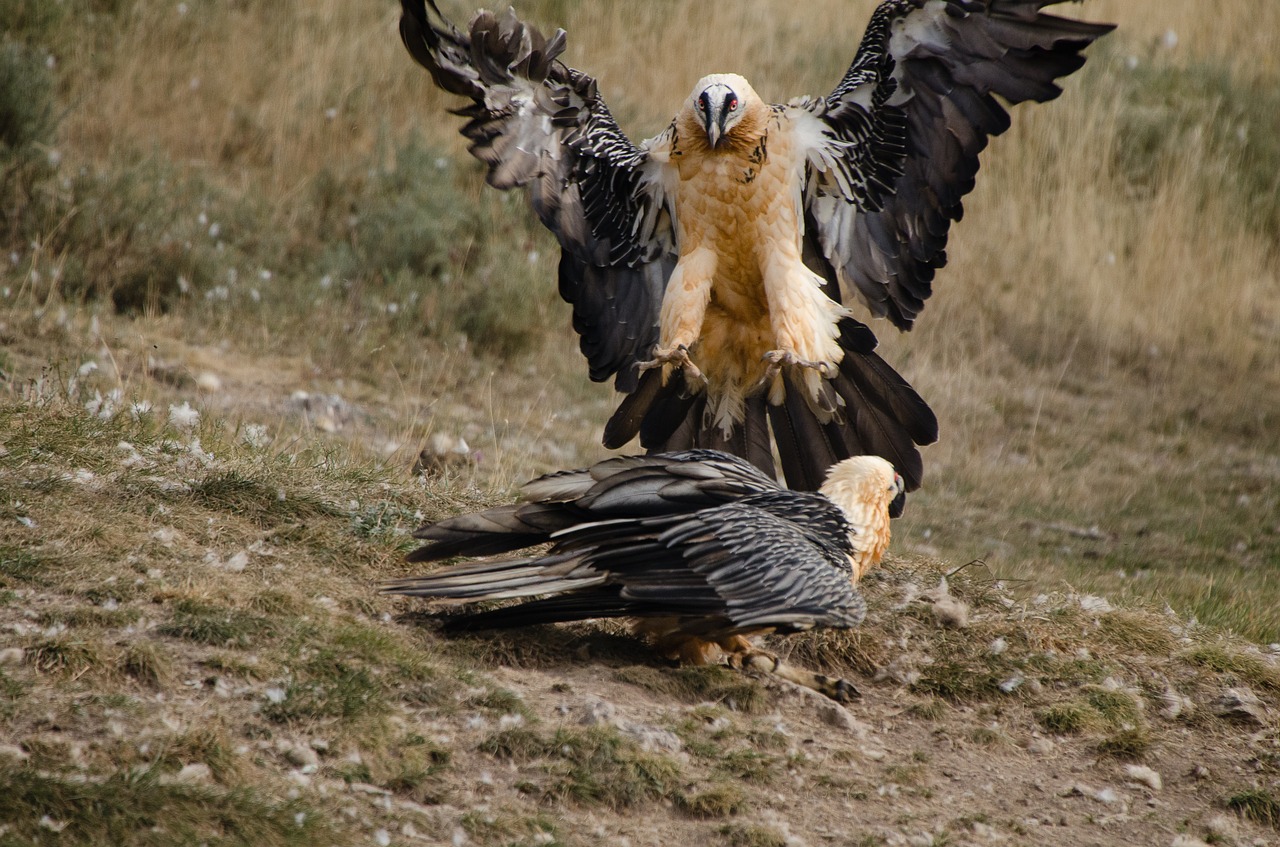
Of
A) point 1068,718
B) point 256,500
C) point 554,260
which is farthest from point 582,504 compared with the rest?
point 554,260

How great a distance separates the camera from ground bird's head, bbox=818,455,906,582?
425cm

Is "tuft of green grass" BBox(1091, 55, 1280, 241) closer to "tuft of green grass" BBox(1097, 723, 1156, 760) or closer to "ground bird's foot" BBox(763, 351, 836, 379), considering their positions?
"ground bird's foot" BBox(763, 351, 836, 379)

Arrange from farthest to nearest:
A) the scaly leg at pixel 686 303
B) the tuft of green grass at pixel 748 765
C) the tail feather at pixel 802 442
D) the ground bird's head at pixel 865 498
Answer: the tail feather at pixel 802 442, the scaly leg at pixel 686 303, the ground bird's head at pixel 865 498, the tuft of green grass at pixel 748 765

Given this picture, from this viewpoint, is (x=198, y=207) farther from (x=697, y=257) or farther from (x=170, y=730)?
(x=170, y=730)

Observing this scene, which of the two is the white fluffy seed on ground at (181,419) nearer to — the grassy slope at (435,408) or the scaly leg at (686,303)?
the grassy slope at (435,408)

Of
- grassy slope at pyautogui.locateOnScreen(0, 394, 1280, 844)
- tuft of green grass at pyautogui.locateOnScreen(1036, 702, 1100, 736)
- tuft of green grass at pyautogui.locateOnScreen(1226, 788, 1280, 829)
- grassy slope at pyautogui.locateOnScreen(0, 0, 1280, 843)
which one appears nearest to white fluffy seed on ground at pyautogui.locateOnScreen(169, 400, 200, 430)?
grassy slope at pyautogui.locateOnScreen(0, 0, 1280, 843)

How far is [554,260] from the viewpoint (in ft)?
31.3

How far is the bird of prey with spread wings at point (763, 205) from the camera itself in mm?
5090

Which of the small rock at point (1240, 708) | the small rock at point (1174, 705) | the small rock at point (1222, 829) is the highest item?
the small rock at point (1240, 708)

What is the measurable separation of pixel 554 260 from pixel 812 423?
4.50 m

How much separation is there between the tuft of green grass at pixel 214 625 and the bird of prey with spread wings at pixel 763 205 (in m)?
1.91

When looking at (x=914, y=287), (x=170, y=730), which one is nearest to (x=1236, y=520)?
(x=914, y=287)

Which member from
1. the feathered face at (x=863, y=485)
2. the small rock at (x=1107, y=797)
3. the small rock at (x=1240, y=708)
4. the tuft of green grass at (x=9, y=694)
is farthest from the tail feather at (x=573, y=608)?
the small rock at (x=1240, y=708)

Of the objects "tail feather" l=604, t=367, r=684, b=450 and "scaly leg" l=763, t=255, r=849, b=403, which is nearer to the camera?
"scaly leg" l=763, t=255, r=849, b=403
